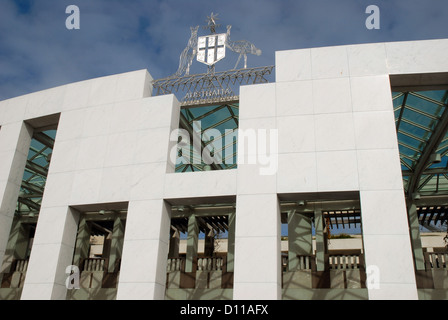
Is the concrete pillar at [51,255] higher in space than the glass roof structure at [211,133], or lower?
lower

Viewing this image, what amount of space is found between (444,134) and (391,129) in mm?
7301

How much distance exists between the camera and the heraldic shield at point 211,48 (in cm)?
1811

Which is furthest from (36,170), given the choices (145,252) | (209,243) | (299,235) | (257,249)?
(257,249)

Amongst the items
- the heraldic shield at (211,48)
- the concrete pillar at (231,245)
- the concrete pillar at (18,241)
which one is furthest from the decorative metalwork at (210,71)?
the concrete pillar at (18,241)

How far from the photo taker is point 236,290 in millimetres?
13773

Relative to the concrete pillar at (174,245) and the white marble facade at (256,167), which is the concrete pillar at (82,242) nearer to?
the concrete pillar at (174,245)

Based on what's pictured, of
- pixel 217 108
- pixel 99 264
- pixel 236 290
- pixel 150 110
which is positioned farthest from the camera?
pixel 99 264

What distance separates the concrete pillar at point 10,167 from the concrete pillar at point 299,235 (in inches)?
600

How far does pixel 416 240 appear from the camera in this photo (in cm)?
2773
